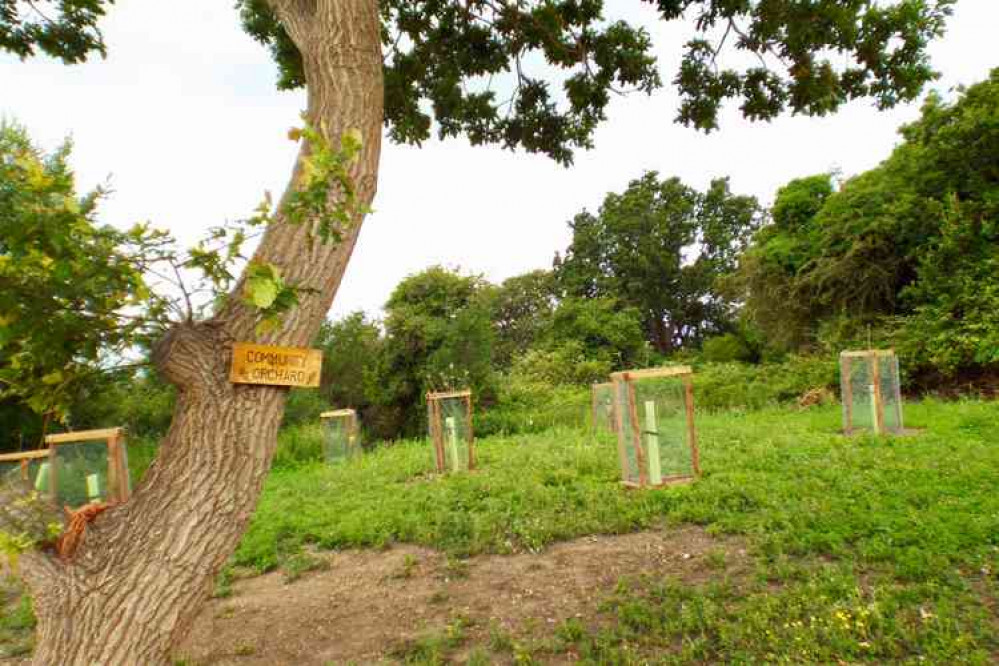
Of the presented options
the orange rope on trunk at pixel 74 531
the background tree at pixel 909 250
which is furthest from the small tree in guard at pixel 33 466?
the background tree at pixel 909 250

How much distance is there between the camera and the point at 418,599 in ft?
14.9

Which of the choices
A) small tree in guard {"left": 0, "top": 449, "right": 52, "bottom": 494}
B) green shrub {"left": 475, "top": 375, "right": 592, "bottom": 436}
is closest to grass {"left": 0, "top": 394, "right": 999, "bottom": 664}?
small tree in guard {"left": 0, "top": 449, "right": 52, "bottom": 494}

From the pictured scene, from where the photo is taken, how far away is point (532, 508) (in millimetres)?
6496

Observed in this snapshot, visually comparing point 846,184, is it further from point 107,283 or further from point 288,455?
point 107,283

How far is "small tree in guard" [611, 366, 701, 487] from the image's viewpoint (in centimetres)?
711

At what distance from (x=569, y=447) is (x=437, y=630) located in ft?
22.2

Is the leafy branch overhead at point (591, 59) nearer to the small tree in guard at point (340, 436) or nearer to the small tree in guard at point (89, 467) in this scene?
the small tree in guard at point (89, 467)

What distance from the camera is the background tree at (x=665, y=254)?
35.1 m

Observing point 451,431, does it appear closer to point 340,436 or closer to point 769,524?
point 340,436

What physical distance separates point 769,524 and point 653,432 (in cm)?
205

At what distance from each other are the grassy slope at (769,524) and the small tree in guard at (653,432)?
31 cm

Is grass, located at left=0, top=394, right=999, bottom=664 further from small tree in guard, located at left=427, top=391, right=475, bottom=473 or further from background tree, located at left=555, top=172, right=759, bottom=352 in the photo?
background tree, located at left=555, top=172, right=759, bottom=352

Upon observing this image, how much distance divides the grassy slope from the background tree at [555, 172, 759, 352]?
24636 mm

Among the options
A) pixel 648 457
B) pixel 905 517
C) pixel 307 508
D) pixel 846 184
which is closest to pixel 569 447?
pixel 648 457
